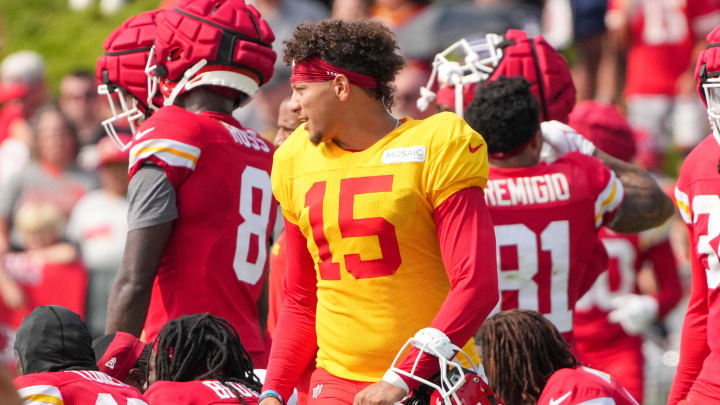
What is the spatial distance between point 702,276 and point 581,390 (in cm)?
70

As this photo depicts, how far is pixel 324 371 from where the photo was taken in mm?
4293

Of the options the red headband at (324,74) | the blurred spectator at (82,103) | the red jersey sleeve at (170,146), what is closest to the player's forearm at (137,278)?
the red jersey sleeve at (170,146)

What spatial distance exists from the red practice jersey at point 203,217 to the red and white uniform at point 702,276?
5.90 ft

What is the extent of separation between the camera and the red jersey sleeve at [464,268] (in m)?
3.92

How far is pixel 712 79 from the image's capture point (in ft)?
15.4

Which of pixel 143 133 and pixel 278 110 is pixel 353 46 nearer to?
pixel 143 133

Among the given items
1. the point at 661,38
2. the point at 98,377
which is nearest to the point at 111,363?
the point at 98,377

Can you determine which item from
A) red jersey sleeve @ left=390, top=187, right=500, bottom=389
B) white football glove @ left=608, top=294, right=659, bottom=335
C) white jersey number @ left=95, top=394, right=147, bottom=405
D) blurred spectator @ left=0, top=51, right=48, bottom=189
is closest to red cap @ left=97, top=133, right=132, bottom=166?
blurred spectator @ left=0, top=51, right=48, bottom=189

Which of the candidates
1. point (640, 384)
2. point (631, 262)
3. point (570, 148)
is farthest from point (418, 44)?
point (570, 148)

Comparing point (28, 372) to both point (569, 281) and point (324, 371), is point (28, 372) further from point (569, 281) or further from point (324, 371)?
point (569, 281)

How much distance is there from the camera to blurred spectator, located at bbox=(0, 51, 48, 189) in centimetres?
1179

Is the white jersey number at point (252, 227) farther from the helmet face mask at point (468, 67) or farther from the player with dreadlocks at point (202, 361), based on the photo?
the helmet face mask at point (468, 67)

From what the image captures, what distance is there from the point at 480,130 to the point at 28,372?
2254 mm

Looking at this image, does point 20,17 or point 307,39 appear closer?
point 307,39
